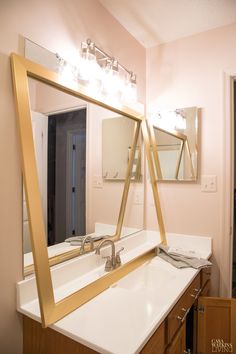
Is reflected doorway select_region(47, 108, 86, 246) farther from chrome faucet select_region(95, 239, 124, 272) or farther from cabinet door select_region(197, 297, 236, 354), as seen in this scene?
cabinet door select_region(197, 297, 236, 354)

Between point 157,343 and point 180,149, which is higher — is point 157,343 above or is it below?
below

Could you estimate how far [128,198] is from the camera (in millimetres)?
1842

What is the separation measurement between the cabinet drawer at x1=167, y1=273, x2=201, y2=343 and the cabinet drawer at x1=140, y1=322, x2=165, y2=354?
61 millimetres

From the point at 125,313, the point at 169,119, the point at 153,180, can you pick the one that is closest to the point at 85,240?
the point at 125,313

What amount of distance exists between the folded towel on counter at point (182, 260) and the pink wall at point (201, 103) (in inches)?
11.1

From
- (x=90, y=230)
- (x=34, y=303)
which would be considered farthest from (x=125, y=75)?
(x=34, y=303)

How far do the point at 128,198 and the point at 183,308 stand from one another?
813 mm

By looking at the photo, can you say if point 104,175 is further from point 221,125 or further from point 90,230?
point 221,125

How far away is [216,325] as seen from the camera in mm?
1536

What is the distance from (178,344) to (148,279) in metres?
0.34

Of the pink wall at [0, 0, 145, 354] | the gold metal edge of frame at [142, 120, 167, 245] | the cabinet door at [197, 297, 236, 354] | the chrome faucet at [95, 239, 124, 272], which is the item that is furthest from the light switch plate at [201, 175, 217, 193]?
the pink wall at [0, 0, 145, 354]

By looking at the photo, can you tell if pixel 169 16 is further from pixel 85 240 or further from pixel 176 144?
pixel 85 240

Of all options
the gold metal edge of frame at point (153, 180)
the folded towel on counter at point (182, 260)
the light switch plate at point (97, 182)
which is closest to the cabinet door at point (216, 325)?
the folded towel on counter at point (182, 260)

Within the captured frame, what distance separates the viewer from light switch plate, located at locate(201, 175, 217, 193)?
181 cm
